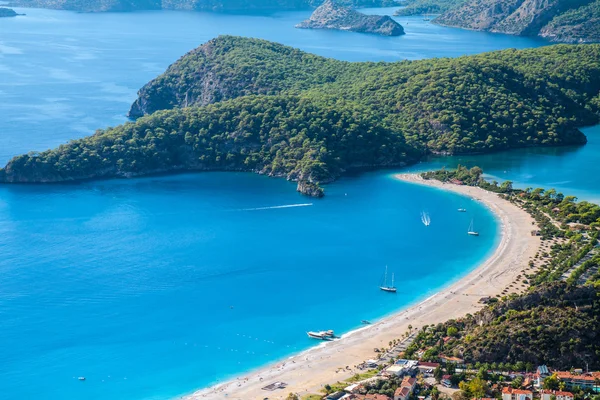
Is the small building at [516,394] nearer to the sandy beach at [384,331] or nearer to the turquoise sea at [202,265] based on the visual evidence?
the sandy beach at [384,331]

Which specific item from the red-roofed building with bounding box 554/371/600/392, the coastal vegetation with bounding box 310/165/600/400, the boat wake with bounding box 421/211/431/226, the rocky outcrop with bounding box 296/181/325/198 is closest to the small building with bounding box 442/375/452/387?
the coastal vegetation with bounding box 310/165/600/400

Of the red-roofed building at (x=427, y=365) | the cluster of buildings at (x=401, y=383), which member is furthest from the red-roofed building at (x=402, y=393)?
the red-roofed building at (x=427, y=365)

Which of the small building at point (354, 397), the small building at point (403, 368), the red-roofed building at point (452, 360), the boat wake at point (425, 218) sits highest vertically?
the boat wake at point (425, 218)

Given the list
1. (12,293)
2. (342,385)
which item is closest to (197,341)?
(342,385)

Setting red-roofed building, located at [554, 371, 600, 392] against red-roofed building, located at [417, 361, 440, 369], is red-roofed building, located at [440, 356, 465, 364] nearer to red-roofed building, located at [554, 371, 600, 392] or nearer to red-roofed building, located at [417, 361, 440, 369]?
red-roofed building, located at [417, 361, 440, 369]

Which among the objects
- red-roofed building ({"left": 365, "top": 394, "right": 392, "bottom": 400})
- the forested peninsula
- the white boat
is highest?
the forested peninsula

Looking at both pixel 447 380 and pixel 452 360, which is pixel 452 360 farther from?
pixel 447 380

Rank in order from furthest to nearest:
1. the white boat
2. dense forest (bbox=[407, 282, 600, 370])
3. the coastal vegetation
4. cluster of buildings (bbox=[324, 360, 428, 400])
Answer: the white boat
dense forest (bbox=[407, 282, 600, 370])
the coastal vegetation
cluster of buildings (bbox=[324, 360, 428, 400])
